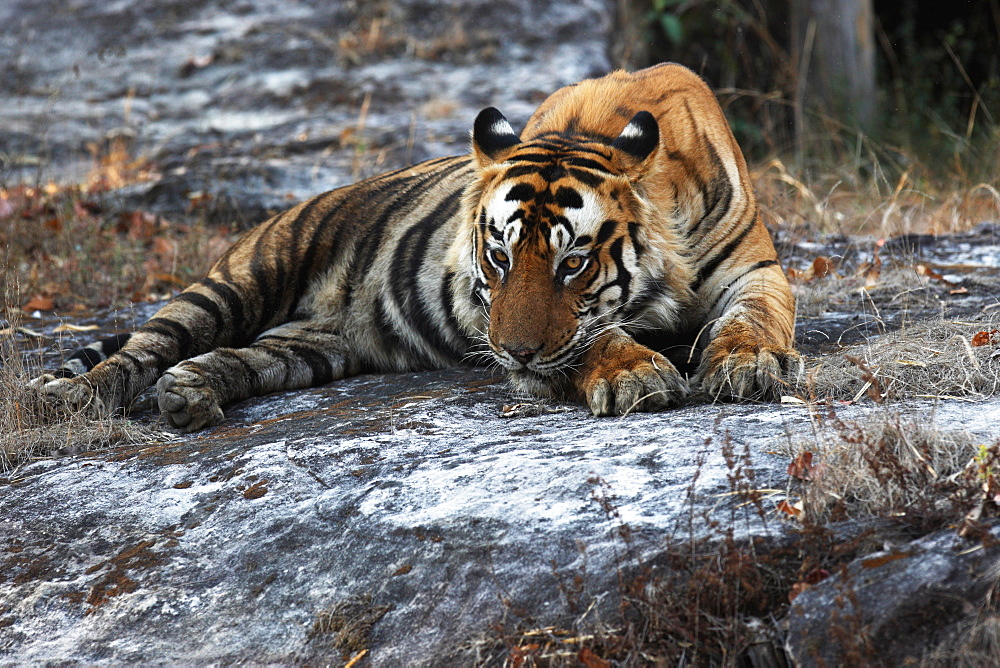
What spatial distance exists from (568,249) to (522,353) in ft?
1.36

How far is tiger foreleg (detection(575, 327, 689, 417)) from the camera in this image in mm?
2877

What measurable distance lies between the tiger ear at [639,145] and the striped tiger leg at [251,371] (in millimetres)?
1627

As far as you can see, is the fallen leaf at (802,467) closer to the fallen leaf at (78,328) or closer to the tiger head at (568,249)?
the tiger head at (568,249)

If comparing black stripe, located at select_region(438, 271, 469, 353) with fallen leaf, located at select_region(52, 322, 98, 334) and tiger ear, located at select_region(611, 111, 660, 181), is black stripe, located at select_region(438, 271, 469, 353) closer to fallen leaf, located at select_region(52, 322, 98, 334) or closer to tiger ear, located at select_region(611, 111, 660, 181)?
tiger ear, located at select_region(611, 111, 660, 181)

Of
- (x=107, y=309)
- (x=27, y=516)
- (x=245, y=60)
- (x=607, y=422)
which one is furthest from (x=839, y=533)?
(x=245, y=60)

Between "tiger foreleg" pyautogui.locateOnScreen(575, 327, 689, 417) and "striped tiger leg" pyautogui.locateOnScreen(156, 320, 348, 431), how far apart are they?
1439 millimetres

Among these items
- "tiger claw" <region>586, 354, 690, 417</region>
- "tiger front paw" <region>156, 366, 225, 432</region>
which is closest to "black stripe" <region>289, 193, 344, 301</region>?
"tiger front paw" <region>156, 366, 225, 432</region>

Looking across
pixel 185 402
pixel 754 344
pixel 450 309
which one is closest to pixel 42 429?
pixel 185 402

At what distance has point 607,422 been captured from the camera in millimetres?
2809

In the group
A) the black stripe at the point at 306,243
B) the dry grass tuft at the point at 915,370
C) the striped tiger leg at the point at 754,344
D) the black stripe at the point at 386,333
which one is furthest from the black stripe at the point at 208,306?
the dry grass tuft at the point at 915,370

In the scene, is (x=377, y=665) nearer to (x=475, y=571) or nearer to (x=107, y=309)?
(x=475, y=571)

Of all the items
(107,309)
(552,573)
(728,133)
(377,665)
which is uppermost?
(728,133)

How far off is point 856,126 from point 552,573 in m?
6.87

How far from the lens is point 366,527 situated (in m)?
2.35
